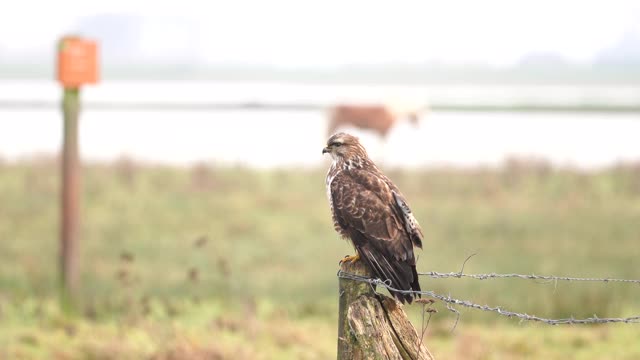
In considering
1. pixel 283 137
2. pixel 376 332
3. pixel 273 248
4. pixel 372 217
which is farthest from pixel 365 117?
pixel 376 332

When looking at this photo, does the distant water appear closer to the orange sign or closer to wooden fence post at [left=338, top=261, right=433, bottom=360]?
the orange sign

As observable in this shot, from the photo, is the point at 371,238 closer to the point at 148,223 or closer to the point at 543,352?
the point at 543,352

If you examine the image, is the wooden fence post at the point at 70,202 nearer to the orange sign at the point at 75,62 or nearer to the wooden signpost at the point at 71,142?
the wooden signpost at the point at 71,142

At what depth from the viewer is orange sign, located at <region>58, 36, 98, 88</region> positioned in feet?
39.1

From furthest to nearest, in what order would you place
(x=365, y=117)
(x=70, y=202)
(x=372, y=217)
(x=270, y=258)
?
1. (x=365, y=117)
2. (x=270, y=258)
3. (x=70, y=202)
4. (x=372, y=217)

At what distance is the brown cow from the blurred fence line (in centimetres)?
1596

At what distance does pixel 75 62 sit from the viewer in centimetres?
1195

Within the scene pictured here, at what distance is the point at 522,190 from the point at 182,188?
5285 millimetres

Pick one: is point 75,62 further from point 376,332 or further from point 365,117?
point 365,117

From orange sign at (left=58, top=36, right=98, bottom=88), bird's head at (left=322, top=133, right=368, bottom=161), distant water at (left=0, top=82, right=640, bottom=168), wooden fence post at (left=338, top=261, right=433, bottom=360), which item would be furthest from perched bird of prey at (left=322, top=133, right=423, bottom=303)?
distant water at (left=0, top=82, right=640, bottom=168)

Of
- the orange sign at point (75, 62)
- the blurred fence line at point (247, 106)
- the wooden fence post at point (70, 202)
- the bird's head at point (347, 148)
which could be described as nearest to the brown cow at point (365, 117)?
the blurred fence line at point (247, 106)

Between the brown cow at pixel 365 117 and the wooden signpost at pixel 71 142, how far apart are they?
656 inches

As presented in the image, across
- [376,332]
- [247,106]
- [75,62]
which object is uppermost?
[247,106]

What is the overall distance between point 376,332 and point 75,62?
6.99 metres
